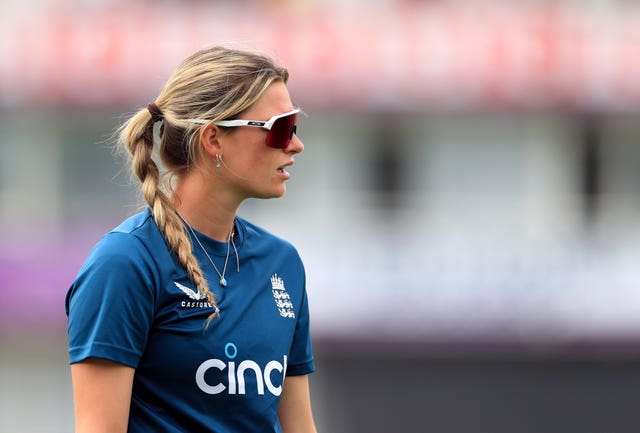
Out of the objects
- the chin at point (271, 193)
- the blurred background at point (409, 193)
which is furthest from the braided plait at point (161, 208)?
the blurred background at point (409, 193)

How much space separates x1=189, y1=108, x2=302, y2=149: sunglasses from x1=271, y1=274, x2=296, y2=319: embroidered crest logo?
1.16 feet

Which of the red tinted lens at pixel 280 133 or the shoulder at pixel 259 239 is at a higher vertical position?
the red tinted lens at pixel 280 133

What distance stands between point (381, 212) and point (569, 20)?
3782 millimetres

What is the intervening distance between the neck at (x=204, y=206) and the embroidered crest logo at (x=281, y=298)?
0.19 meters

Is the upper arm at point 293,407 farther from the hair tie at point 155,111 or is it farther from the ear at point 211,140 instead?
the hair tie at point 155,111

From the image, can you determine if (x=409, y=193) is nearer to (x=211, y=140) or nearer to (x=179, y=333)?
(x=211, y=140)

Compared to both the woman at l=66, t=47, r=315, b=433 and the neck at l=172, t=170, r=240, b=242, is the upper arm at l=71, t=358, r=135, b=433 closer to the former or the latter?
the woman at l=66, t=47, r=315, b=433

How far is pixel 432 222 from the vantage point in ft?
64.8

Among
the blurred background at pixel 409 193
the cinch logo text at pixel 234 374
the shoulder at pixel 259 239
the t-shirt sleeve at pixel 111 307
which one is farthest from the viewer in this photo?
the blurred background at pixel 409 193

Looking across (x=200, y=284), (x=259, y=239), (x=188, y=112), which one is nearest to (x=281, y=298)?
(x=259, y=239)

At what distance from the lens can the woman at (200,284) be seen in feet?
10.5

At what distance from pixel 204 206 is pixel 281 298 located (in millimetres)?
314

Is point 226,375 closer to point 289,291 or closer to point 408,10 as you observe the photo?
point 289,291

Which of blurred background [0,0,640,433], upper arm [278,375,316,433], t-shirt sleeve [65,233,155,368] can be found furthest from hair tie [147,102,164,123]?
blurred background [0,0,640,433]
